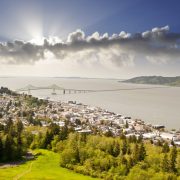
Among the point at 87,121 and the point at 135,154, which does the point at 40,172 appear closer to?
the point at 135,154

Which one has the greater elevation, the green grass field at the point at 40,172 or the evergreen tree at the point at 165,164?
the evergreen tree at the point at 165,164

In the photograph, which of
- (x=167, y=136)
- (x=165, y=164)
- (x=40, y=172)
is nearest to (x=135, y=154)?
(x=165, y=164)

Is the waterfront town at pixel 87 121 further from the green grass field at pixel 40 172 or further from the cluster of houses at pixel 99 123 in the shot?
the green grass field at pixel 40 172

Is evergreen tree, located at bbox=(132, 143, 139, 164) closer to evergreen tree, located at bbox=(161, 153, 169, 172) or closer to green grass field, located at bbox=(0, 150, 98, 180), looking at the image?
evergreen tree, located at bbox=(161, 153, 169, 172)

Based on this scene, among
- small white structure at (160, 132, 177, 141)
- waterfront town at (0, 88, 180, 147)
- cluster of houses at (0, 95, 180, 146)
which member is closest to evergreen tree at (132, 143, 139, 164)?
waterfront town at (0, 88, 180, 147)

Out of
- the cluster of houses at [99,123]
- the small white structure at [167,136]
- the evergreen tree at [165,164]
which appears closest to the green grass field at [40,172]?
the evergreen tree at [165,164]
